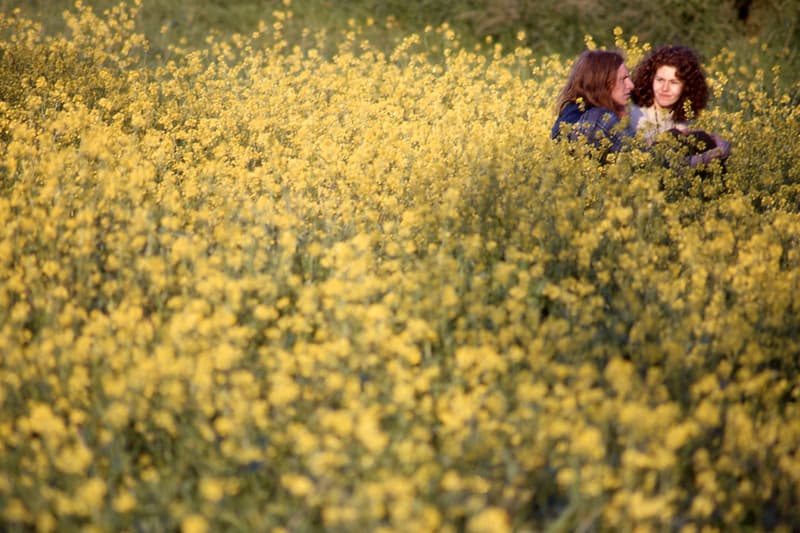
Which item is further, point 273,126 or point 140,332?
point 273,126

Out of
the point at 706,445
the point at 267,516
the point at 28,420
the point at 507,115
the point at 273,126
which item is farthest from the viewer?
the point at 507,115

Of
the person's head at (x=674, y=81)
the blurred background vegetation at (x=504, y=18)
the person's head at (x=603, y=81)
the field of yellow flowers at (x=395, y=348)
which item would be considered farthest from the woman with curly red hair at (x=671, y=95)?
the blurred background vegetation at (x=504, y=18)

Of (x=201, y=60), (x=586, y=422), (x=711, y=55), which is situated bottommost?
(x=586, y=422)

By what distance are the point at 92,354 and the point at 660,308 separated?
238 centimetres

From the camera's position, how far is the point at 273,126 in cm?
606

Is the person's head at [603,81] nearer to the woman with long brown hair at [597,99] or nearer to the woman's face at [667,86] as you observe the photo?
the woman with long brown hair at [597,99]

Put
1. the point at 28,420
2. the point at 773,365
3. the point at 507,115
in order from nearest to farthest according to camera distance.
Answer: the point at 28,420
the point at 773,365
the point at 507,115

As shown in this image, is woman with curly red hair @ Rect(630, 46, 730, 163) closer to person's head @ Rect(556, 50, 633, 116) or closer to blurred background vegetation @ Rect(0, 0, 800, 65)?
person's head @ Rect(556, 50, 633, 116)

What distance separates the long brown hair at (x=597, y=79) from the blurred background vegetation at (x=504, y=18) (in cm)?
387

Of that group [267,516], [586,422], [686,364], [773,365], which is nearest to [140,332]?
[267,516]

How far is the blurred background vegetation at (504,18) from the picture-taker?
31.2ft

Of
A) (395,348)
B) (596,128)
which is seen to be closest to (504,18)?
(596,128)

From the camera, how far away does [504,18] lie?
10.1m

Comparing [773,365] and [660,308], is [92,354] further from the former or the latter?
[773,365]
